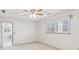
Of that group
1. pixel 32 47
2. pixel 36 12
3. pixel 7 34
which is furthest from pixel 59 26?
pixel 7 34

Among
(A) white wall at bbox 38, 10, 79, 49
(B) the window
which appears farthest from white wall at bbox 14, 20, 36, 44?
(B) the window

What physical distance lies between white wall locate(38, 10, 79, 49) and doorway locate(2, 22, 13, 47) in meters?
0.41

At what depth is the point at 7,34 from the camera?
1.11 meters

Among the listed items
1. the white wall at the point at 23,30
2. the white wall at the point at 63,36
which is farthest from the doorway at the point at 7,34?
the white wall at the point at 63,36

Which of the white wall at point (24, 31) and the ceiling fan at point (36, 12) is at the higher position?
the ceiling fan at point (36, 12)

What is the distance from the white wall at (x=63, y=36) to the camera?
1002mm

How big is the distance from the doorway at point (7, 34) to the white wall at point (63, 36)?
408 mm

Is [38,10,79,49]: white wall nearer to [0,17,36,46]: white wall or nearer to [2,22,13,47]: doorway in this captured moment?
[0,17,36,46]: white wall

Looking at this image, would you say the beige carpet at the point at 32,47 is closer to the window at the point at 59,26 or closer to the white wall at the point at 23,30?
the white wall at the point at 23,30

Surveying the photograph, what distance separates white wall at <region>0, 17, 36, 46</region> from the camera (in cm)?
112

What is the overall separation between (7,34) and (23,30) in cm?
23

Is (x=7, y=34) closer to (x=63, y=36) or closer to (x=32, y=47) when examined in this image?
(x=32, y=47)
